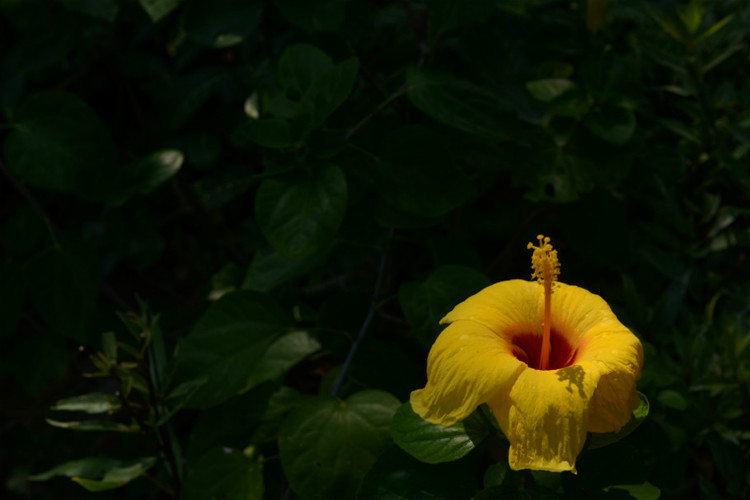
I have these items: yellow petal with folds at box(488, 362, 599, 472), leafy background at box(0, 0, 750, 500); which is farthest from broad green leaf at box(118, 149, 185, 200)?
yellow petal with folds at box(488, 362, 599, 472)

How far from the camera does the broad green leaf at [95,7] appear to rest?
191 cm

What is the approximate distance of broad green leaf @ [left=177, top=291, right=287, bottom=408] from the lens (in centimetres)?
152

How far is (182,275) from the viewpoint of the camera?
281 cm

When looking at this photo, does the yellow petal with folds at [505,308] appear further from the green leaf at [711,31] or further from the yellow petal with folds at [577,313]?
the green leaf at [711,31]

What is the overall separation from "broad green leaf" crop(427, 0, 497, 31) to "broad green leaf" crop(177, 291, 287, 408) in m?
0.74

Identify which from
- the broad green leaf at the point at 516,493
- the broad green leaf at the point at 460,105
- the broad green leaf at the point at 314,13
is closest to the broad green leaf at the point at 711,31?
the broad green leaf at the point at 460,105

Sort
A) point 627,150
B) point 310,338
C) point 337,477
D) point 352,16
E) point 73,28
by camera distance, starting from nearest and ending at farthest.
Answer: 1. point 337,477
2. point 310,338
3. point 627,150
4. point 352,16
5. point 73,28

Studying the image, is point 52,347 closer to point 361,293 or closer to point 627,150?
point 361,293

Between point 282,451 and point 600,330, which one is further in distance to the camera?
point 282,451

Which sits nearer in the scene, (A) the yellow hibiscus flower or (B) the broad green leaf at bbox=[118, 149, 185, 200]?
(A) the yellow hibiscus flower

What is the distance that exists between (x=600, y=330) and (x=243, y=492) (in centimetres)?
77

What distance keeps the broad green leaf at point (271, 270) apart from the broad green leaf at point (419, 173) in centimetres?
26

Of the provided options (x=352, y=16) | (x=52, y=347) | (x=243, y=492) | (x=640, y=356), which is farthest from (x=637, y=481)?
(x=52, y=347)

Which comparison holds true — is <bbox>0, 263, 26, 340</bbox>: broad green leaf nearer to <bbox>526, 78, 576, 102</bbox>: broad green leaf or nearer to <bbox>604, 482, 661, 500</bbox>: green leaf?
<bbox>526, 78, 576, 102</bbox>: broad green leaf
